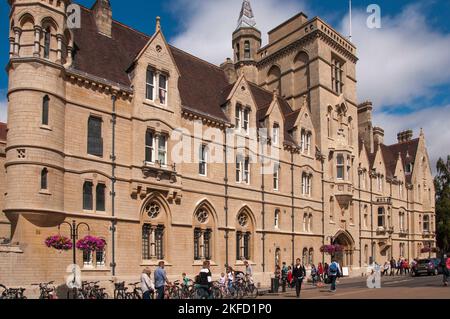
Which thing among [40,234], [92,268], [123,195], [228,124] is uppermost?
[228,124]

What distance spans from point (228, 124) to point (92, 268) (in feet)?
47.6

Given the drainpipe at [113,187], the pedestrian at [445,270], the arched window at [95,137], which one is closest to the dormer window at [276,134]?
the pedestrian at [445,270]

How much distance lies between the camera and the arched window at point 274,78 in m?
51.0

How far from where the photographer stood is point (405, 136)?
74375 millimetres

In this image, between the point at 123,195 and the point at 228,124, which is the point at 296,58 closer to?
the point at 228,124

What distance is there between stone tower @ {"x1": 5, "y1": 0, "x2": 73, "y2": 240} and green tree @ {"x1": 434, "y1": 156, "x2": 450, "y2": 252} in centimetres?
6241

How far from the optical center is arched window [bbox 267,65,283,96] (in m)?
51.0

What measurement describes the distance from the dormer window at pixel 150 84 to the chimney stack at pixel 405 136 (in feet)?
174

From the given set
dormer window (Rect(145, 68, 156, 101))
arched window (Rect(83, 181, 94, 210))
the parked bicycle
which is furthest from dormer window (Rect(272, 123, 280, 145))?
the parked bicycle

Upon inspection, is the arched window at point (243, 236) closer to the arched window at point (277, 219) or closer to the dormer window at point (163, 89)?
the arched window at point (277, 219)

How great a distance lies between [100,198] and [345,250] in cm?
3011

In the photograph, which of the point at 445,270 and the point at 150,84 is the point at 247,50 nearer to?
the point at 150,84
